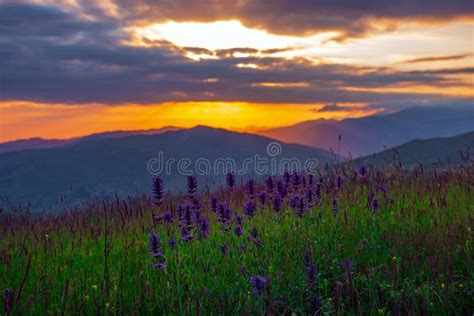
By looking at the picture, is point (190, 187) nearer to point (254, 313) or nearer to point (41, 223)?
point (254, 313)

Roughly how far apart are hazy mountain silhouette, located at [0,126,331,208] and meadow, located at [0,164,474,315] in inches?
1326

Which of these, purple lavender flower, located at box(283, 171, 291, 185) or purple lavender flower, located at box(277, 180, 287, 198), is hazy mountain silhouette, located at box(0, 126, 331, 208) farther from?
purple lavender flower, located at box(277, 180, 287, 198)

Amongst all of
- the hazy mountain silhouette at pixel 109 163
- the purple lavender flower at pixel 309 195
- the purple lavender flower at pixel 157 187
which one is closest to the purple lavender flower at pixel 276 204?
the purple lavender flower at pixel 309 195

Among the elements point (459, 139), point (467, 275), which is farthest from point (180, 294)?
point (459, 139)

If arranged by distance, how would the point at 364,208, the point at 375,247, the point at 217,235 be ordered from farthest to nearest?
the point at 364,208 < the point at 217,235 < the point at 375,247

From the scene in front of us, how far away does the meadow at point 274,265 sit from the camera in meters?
4.58

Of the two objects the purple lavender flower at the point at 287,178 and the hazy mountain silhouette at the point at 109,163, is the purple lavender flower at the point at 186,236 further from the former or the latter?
the hazy mountain silhouette at the point at 109,163

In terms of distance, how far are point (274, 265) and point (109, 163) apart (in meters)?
111

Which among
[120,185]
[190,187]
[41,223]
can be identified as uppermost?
[190,187]

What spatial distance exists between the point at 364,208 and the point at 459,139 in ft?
135

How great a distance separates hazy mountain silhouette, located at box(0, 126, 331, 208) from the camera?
2885 inches

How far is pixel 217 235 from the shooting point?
22.8ft

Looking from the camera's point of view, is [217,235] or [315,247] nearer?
[315,247]

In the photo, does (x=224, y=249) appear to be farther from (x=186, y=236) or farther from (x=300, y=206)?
(x=300, y=206)
